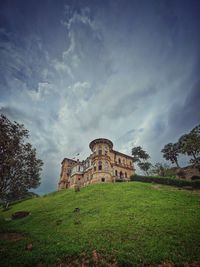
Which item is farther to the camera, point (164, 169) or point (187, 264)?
point (164, 169)

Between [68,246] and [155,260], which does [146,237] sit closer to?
[155,260]

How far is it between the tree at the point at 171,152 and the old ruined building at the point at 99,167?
53.3 ft

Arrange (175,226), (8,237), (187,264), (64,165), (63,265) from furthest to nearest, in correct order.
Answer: (64,165)
(8,237)
(175,226)
(63,265)
(187,264)

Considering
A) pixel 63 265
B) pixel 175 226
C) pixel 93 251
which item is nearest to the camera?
pixel 63 265

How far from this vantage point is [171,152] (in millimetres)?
60562

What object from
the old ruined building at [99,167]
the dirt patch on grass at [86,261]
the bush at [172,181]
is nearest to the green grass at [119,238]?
the dirt patch on grass at [86,261]

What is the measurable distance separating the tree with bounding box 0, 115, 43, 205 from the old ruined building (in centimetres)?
2284

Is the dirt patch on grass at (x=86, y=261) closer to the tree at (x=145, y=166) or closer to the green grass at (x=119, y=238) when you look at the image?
the green grass at (x=119, y=238)

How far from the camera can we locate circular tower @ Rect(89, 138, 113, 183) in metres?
43.8

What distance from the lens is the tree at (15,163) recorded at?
66.0 ft

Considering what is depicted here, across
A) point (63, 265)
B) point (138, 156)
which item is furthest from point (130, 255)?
point (138, 156)

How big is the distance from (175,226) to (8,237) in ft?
57.5

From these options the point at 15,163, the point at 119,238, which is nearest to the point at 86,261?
the point at 119,238

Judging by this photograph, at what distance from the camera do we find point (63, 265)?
29.1 feet
